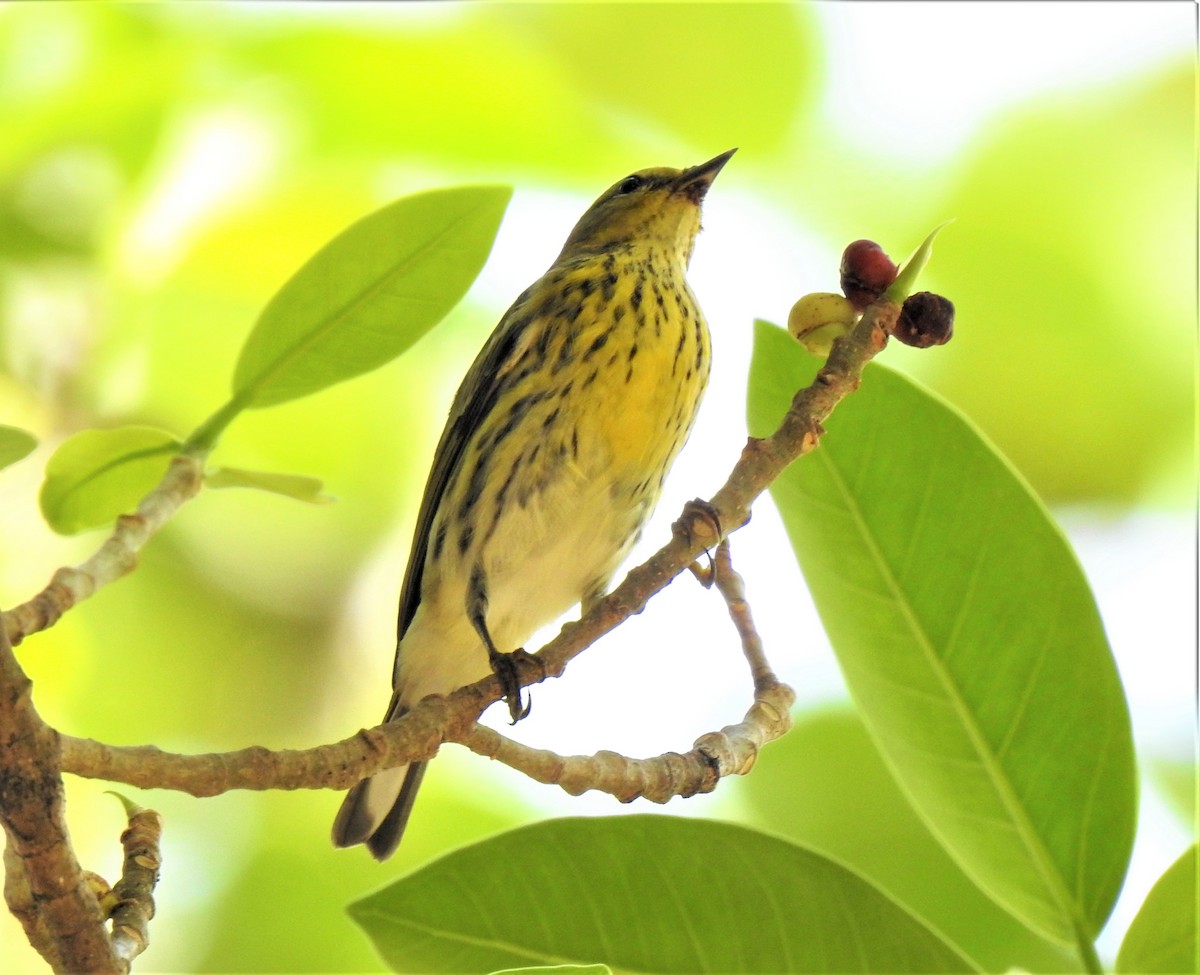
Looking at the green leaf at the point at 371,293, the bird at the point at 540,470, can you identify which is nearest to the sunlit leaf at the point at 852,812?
the bird at the point at 540,470

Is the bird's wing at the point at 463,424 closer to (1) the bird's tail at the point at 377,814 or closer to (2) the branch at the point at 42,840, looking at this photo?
(1) the bird's tail at the point at 377,814

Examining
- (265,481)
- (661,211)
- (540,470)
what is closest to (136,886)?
(265,481)

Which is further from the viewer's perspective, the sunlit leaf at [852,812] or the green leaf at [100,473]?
the sunlit leaf at [852,812]

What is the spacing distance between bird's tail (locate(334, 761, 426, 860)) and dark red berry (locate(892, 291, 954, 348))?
164cm

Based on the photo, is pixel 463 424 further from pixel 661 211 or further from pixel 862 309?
pixel 862 309

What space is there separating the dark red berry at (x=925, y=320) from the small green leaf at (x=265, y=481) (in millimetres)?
974

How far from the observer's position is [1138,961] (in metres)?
1.87

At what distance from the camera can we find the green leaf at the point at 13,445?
5.58ft

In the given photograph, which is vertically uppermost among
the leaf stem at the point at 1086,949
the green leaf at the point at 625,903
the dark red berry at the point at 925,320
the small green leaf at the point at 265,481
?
the small green leaf at the point at 265,481

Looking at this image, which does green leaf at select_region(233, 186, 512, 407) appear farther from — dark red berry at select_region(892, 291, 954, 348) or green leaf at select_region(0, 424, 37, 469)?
dark red berry at select_region(892, 291, 954, 348)

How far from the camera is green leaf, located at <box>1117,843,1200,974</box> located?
185 centimetres

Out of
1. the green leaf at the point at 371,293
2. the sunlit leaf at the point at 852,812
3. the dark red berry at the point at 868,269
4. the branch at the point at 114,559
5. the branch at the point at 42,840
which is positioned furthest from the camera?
the sunlit leaf at the point at 852,812

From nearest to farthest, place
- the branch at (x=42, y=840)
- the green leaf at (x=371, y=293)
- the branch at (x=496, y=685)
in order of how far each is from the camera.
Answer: the branch at (x=42, y=840)
the branch at (x=496, y=685)
the green leaf at (x=371, y=293)

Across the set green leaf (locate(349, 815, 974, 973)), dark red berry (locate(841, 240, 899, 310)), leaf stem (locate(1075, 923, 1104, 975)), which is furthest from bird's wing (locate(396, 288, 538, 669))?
leaf stem (locate(1075, 923, 1104, 975))
